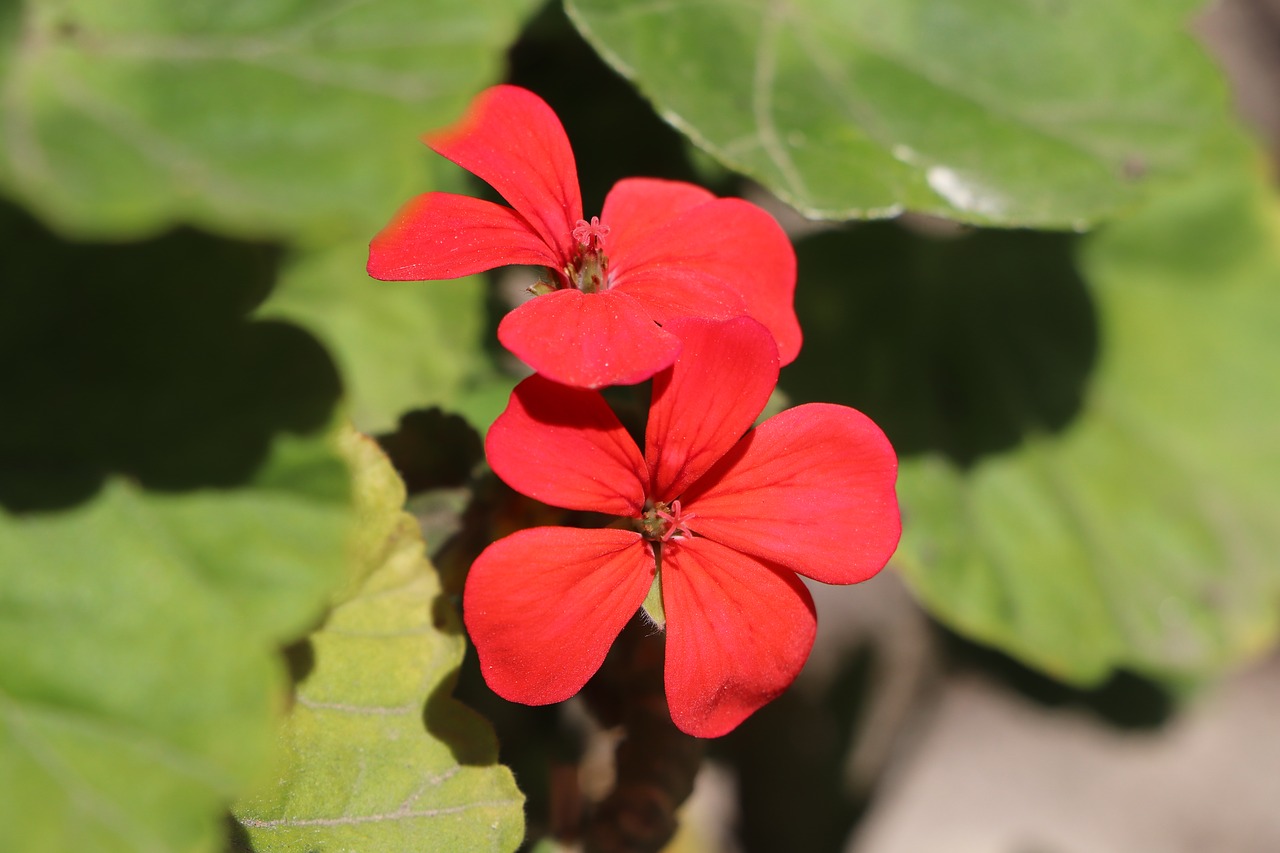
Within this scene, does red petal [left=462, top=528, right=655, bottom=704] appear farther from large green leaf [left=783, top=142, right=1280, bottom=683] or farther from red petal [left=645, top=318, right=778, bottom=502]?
large green leaf [left=783, top=142, right=1280, bottom=683]

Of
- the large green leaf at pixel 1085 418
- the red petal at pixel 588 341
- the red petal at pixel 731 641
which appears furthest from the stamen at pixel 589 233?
the large green leaf at pixel 1085 418

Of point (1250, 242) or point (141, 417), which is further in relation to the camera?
point (1250, 242)

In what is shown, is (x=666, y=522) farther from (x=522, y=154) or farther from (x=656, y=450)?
(x=522, y=154)

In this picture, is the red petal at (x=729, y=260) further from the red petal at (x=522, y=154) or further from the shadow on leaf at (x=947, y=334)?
the shadow on leaf at (x=947, y=334)

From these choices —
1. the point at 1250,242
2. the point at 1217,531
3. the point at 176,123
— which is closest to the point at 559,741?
the point at 176,123

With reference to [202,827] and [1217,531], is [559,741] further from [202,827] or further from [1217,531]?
[1217,531]
